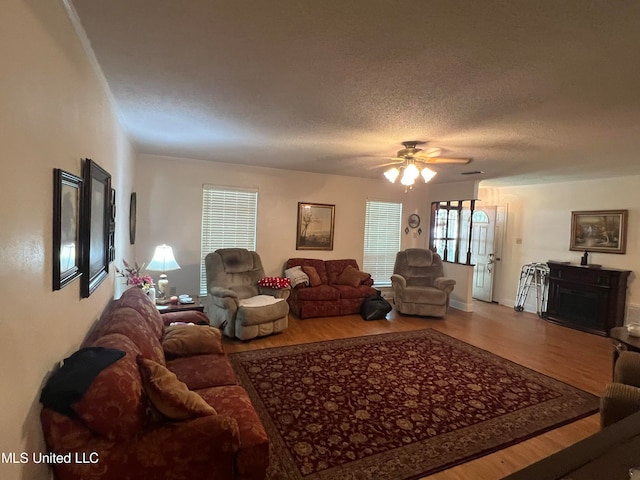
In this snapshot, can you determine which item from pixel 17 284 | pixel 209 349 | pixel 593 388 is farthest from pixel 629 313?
pixel 17 284

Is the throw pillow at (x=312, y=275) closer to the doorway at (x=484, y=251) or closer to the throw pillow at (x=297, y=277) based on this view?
the throw pillow at (x=297, y=277)

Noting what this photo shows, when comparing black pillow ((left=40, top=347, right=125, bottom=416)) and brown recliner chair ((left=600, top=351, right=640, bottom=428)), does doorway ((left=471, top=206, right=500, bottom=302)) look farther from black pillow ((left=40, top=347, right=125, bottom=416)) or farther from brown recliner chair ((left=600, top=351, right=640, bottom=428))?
black pillow ((left=40, top=347, right=125, bottom=416))

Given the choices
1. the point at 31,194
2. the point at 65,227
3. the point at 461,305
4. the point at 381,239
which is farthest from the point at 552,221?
the point at 31,194

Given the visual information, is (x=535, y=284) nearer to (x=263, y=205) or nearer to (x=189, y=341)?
(x=263, y=205)

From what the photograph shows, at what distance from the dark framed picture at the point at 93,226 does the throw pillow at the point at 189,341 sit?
2.22 ft

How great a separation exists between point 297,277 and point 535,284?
14.4 ft

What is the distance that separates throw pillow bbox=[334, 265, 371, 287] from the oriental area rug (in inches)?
65.9

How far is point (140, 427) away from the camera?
1.48 m

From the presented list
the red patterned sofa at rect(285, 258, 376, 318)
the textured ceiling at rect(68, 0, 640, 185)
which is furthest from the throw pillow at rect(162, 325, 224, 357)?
the red patterned sofa at rect(285, 258, 376, 318)

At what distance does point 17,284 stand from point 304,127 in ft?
8.19

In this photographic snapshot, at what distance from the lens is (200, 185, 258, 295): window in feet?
17.2

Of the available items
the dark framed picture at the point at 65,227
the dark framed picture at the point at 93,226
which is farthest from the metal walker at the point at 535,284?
the dark framed picture at the point at 65,227

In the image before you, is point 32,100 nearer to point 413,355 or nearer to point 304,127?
point 304,127

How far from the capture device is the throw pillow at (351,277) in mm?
5648
